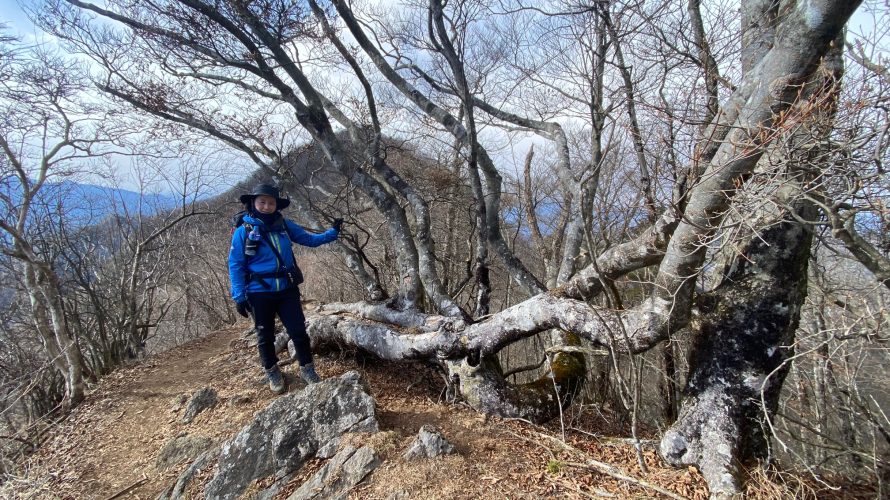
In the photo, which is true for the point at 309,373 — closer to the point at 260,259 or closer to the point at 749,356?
the point at 260,259

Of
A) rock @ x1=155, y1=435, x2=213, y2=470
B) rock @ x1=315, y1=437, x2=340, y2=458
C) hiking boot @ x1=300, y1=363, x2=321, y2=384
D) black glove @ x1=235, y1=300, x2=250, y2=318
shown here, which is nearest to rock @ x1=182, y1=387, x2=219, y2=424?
rock @ x1=155, y1=435, x2=213, y2=470

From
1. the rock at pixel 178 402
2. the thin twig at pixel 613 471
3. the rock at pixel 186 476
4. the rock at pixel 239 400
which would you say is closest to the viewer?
the thin twig at pixel 613 471

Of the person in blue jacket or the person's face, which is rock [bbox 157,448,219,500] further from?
the person's face

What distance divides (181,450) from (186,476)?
55 centimetres

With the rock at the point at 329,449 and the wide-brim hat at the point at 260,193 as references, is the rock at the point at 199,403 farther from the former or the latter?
the wide-brim hat at the point at 260,193

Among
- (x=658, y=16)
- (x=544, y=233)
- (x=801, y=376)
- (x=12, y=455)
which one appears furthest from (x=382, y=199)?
(x=801, y=376)

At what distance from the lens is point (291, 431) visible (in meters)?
2.80

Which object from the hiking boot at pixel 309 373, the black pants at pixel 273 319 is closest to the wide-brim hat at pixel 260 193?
the black pants at pixel 273 319

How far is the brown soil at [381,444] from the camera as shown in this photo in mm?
2314

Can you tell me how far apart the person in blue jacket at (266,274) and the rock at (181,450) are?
0.74 meters

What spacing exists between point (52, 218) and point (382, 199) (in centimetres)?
503

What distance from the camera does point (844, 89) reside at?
2.01 m

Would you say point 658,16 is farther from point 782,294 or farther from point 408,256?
point 408,256

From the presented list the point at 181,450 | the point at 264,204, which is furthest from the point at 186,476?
the point at 264,204
